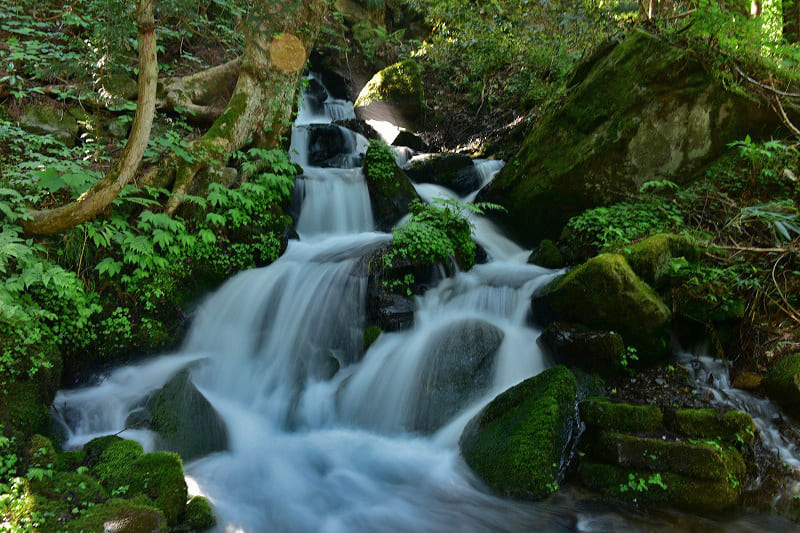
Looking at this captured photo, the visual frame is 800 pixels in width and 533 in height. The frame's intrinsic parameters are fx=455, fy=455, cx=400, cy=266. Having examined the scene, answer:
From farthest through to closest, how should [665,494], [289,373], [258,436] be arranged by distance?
[289,373]
[258,436]
[665,494]

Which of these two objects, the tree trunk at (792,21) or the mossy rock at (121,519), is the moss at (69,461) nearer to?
the mossy rock at (121,519)

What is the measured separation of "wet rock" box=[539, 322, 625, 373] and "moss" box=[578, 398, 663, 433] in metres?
0.70

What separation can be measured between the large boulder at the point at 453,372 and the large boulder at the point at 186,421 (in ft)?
6.43

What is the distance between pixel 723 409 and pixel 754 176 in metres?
3.61

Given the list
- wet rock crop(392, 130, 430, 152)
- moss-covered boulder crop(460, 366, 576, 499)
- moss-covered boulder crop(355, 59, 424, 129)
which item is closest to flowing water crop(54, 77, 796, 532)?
moss-covered boulder crop(460, 366, 576, 499)

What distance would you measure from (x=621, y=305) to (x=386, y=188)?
4823 mm

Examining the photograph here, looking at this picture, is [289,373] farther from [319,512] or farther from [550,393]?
[550,393]

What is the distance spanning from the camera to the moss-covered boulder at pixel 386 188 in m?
8.34

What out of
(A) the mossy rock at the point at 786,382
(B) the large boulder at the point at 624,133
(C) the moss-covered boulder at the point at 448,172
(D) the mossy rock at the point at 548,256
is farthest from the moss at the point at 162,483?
(C) the moss-covered boulder at the point at 448,172

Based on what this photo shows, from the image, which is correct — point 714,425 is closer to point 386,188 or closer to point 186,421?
point 186,421

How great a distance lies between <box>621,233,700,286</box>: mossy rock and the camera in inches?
203

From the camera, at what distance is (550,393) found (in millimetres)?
3973

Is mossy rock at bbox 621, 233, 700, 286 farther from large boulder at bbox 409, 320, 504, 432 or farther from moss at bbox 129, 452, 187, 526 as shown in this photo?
moss at bbox 129, 452, 187, 526

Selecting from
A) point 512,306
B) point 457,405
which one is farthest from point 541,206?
point 457,405
